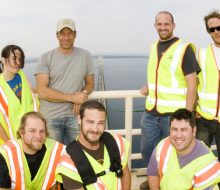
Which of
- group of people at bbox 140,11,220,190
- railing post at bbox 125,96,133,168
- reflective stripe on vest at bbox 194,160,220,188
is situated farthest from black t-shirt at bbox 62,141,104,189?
railing post at bbox 125,96,133,168

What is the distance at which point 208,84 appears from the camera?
2.98 meters

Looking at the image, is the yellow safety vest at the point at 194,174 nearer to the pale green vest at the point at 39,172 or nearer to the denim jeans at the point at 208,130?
the denim jeans at the point at 208,130

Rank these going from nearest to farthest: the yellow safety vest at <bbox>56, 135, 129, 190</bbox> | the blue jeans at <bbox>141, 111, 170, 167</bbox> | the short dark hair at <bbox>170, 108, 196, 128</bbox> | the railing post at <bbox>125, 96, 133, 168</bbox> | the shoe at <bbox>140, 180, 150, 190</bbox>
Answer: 1. the yellow safety vest at <bbox>56, 135, 129, 190</bbox>
2. the short dark hair at <bbox>170, 108, 196, 128</bbox>
3. the blue jeans at <bbox>141, 111, 170, 167</bbox>
4. the shoe at <bbox>140, 180, 150, 190</bbox>
5. the railing post at <bbox>125, 96, 133, 168</bbox>

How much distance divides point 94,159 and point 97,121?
0.27 meters

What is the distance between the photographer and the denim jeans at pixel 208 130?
9.70ft

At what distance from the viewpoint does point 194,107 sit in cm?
316

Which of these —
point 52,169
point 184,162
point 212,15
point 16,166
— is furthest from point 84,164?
point 212,15

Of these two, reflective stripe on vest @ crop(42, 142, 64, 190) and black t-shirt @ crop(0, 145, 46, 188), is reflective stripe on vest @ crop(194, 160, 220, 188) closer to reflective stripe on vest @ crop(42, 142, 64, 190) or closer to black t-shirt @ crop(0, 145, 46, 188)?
reflective stripe on vest @ crop(42, 142, 64, 190)

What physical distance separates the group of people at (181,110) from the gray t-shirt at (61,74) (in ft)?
2.38

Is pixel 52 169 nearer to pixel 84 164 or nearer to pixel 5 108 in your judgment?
pixel 84 164

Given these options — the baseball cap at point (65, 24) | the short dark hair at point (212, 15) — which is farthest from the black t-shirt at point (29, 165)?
the short dark hair at point (212, 15)

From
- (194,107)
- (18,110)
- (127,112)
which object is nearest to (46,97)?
(18,110)

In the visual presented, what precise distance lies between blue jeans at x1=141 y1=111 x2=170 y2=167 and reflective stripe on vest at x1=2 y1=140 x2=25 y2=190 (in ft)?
4.50

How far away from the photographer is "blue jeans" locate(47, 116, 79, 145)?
10.9ft
